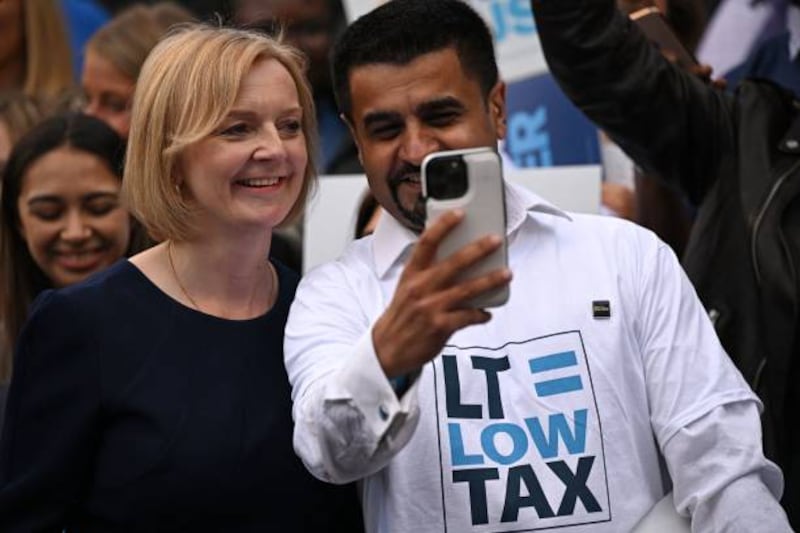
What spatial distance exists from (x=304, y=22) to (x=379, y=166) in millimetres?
3921

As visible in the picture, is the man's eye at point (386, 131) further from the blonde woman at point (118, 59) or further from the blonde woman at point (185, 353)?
the blonde woman at point (118, 59)

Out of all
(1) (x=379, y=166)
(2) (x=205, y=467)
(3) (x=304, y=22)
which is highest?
(3) (x=304, y=22)

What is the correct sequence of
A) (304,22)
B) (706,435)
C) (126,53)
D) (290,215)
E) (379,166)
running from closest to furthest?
1. (706,435)
2. (379,166)
3. (290,215)
4. (126,53)
5. (304,22)

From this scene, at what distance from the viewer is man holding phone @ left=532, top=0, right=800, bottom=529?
3869 mm

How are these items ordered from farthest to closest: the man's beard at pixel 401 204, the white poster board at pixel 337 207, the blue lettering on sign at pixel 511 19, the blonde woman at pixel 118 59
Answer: the blonde woman at pixel 118 59
the blue lettering on sign at pixel 511 19
the white poster board at pixel 337 207
the man's beard at pixel 401 204

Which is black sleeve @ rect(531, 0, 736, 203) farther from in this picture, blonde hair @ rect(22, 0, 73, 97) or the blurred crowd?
blonde hair @ rect(22, 0, 73, 97)

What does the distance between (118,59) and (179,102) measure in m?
2.52

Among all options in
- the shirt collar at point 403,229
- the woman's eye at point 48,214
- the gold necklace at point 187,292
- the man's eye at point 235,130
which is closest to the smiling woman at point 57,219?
the woman's eye at point 48,214

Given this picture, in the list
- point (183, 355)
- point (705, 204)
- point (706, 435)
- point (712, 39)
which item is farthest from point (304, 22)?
point (706, 435)

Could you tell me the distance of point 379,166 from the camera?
3.24 metres

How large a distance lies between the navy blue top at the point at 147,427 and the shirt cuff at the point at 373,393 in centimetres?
55

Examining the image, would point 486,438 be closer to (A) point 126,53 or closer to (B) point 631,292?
(B) point 631,292

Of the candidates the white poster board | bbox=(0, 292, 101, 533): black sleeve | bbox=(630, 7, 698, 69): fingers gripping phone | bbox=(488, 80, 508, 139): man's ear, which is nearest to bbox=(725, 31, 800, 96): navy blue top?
bbox=(630, 7, 698, 69): fingers gripping phone

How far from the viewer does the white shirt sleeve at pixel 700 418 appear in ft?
9.86
